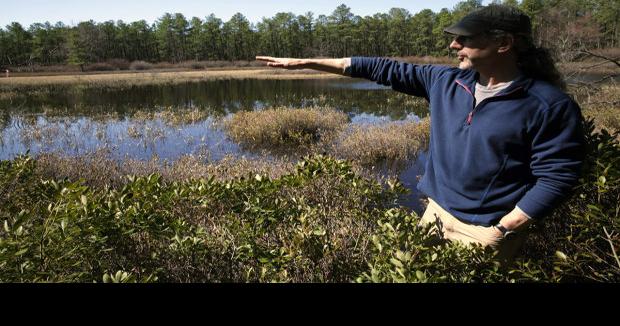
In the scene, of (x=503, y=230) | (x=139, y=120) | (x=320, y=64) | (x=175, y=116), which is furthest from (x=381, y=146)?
(x=139, y=120)

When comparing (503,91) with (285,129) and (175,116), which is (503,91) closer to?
(285,129)

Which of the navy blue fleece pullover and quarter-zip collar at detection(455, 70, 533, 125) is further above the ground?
quarter-zip collar at detection(455, 70, 533, 125)

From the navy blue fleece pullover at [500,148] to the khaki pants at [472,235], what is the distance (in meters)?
0.06

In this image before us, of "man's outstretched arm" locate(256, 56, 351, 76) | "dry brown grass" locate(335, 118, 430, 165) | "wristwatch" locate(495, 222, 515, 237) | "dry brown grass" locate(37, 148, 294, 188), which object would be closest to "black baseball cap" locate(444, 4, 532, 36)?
"man's outstretched arm" locate(256, 56, 351, 76)

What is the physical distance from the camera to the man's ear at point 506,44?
207cm

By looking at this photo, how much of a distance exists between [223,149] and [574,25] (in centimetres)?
947

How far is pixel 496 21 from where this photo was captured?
2029 millimetres

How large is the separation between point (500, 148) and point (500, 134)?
0.08 metres

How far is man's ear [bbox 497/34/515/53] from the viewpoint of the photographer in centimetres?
207

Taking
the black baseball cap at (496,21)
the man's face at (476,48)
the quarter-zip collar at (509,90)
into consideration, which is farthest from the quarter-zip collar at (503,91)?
the black baseball cap at (496,21)

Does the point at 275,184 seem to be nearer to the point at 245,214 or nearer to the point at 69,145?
the point at 245,214

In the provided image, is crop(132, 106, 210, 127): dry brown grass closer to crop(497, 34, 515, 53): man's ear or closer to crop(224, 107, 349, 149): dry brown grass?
crop(224, 107, 349, 149): dry brown grass

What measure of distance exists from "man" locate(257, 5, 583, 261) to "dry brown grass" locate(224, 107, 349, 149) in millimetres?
9478

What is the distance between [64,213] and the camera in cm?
261
